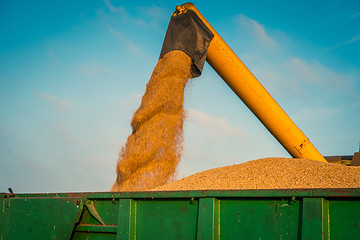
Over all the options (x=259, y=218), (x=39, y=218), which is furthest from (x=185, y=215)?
(x=39, y=218)

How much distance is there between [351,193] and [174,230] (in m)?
1.20

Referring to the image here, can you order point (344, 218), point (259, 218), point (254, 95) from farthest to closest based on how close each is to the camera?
point (254, 95) → point (259, 218) → point (344, 218)

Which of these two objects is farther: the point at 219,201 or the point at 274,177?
the point at 274,177

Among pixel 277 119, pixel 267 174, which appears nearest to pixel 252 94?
pixel 277 119

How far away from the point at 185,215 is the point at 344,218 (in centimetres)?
103

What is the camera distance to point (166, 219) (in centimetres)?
270

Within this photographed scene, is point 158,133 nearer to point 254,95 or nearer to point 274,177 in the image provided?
point 254,95

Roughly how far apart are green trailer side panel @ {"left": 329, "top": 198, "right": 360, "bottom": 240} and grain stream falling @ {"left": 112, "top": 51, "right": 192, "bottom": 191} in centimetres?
243

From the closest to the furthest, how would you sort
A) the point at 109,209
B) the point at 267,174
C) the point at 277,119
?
1. the point at 109,209
2. the point at 267,174
3. the point at 277,119

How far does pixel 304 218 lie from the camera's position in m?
2.29

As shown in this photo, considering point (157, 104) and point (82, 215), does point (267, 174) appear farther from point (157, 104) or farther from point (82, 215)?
point (82, 215)

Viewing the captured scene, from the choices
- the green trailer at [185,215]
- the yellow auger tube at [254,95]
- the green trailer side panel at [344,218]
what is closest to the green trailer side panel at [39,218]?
the green trailer at [185,215]

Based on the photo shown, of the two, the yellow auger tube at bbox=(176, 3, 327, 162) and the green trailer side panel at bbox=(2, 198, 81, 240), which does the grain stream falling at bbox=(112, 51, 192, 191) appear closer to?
the yellow auger tube at bbox=(176, 3, 327, 162)

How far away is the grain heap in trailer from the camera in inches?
90.0
